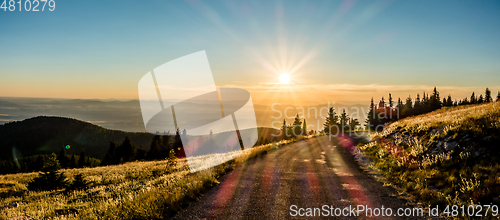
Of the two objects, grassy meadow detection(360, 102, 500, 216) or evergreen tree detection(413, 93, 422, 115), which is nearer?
grassy meadow detection(360, 102, 500, 216)

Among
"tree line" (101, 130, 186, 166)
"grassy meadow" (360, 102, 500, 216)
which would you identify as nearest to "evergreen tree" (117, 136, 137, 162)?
"tree line" (101, 130, 186, 166)

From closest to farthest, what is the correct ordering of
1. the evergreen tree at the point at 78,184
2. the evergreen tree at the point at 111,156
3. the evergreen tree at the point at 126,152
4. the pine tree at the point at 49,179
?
the evergreen tree at the point at 78,184 → the pine tree at the point at 49,179 → the evergreen tree at the point at 126,152 → the evergreen tree at the point at 111,156

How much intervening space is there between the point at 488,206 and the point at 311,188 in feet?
15.6

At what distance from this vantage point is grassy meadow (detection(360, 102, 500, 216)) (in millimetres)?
6864

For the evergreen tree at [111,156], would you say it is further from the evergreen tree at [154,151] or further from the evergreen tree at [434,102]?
the evergreen tree at [434,102]

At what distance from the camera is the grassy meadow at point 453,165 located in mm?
6864

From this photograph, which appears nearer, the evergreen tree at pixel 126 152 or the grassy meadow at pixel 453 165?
the grassy meadow at pixel 453 165

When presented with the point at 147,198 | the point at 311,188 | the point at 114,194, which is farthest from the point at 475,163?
the point at 114,194

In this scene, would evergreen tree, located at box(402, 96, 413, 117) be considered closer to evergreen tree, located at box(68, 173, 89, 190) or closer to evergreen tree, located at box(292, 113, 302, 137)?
evergreen tree, located at box(292, 113, 302, 137)

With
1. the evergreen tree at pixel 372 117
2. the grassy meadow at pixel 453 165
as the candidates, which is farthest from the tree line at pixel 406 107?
the grassy meadow at pixel 453 165

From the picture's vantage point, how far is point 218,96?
38.8 ft

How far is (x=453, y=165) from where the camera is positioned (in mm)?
9047

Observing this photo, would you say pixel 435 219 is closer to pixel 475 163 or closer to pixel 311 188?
pixel 311 188

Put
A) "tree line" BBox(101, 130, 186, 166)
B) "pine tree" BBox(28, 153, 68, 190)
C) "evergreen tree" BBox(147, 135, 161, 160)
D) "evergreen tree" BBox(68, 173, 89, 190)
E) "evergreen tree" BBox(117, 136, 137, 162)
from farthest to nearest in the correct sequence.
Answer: "evergreen tree" BBox(117, 136, 137, 162)
"evergreen tree" BBox(147, 135, 161, 160)
"tree line" BBox(101, 130, 186, 166)
"pine tree" BBox(28, 153, 68, 190)
"evergreen tree" BBox(68, 173, 89, 190)
